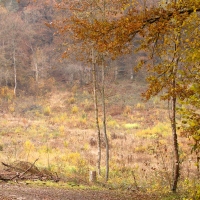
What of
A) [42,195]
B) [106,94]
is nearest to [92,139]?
[106,94]

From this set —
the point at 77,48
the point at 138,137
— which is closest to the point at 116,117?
the point at 138,137

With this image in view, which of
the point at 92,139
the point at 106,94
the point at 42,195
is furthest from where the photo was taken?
the point at 92,139

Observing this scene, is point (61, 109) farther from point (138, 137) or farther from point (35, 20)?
point (35, 20)

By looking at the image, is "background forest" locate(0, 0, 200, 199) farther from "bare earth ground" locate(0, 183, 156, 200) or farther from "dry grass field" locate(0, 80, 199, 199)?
"bare earth ground" locate(0, 183, 156, 200)

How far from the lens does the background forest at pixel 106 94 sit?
5.66 metres

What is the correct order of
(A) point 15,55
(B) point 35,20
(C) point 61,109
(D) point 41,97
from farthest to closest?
1. (B) point 35,20
2. (A) point 15,55
3. (D) point 41,97
4. (C) point 61,109

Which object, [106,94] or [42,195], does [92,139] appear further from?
[42,195]

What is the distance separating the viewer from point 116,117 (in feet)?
101

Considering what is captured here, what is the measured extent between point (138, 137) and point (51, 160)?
8.59 metres

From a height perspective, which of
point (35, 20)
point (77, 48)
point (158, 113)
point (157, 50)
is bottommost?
point (158, 113)

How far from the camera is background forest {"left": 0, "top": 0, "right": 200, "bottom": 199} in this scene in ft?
18.6

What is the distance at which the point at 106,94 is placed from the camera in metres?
12.9

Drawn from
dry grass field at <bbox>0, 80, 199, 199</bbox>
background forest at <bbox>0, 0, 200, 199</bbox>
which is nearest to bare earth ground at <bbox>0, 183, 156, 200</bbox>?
dry grass field at <bbox>0, 80, 199, 199</bbox>

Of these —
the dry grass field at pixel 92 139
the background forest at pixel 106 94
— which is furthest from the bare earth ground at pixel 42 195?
the background forest at pixel 106 94
